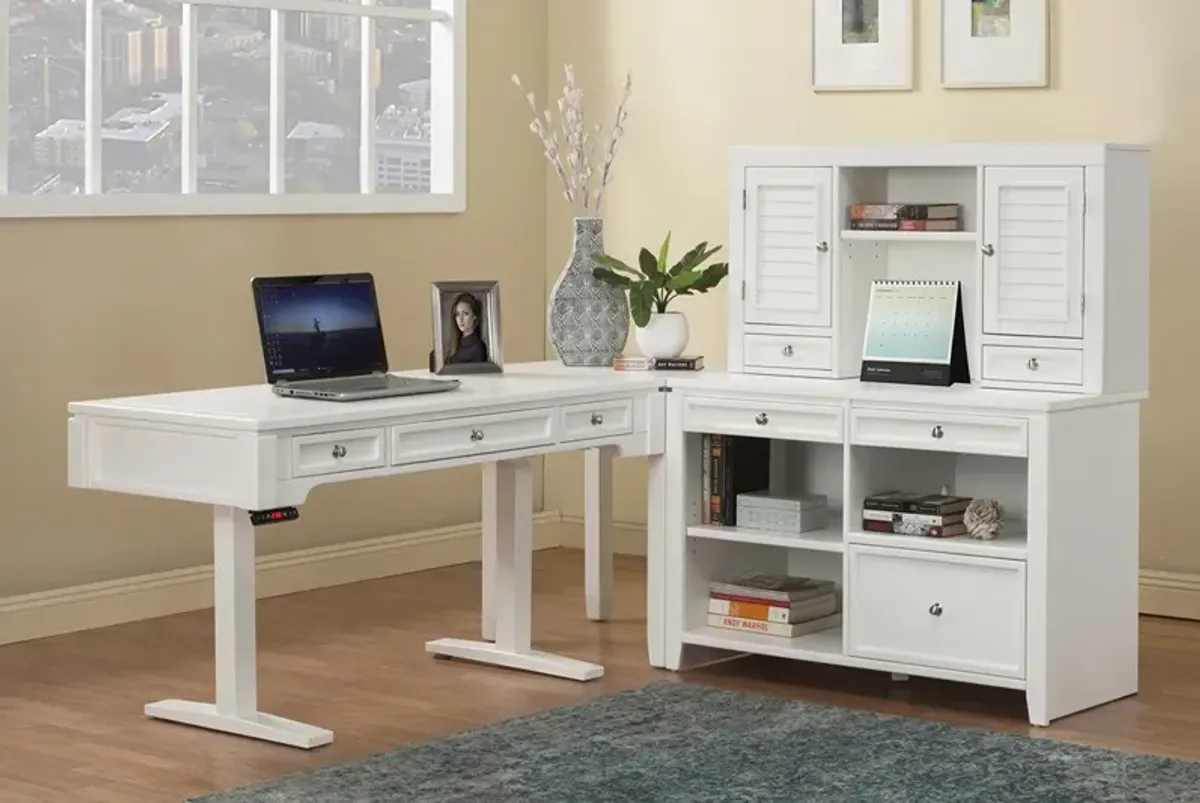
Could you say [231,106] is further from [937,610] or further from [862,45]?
[937,610]

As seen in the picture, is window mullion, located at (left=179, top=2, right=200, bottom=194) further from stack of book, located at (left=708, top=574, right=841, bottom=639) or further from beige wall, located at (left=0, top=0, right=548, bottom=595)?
stack of book, located at (left=708, top=574, right=841, bottom=639)

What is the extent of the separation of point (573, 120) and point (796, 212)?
870 millimetres

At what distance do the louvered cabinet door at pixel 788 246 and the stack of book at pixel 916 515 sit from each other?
1.73 ft

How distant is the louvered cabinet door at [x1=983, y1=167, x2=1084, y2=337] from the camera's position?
4.82 metres

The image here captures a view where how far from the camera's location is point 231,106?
246 inches

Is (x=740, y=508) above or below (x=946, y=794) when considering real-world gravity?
above

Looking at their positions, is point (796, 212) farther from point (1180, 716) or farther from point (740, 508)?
point (1180, 716)

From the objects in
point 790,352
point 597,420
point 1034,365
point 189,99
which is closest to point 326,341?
point 597,420

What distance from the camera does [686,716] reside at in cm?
476

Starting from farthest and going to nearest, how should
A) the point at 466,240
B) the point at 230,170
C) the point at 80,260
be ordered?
the point at 466,240, the point at 230,170, the point at 80,260

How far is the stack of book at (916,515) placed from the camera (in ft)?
16.1

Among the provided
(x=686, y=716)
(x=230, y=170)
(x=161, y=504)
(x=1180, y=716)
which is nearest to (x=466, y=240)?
(x=230, y=170)

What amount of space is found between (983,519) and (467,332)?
1381 mm

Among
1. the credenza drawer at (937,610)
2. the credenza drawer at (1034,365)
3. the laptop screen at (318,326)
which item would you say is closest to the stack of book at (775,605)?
the credenza drawer at (937,610)
